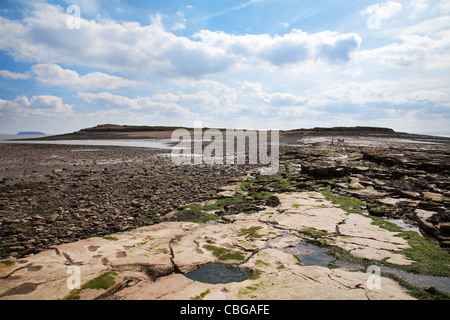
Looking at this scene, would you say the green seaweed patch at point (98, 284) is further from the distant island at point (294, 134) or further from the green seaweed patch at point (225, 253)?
the distant island at point (294, 134)

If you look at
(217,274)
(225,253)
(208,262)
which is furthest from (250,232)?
(217,274)

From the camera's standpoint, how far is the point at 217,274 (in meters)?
5.04

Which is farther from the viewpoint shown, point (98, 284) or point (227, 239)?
point (227, 239)

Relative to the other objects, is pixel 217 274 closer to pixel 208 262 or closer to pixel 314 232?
pixel 208 262

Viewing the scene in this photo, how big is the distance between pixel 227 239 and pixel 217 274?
1.60 m

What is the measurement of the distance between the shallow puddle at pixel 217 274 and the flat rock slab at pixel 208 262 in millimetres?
170

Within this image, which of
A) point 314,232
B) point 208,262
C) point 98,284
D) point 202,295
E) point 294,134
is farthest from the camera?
point 294,134

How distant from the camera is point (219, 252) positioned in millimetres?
5859

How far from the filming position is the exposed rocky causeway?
439 centimetres

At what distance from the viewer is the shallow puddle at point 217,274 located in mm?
4812

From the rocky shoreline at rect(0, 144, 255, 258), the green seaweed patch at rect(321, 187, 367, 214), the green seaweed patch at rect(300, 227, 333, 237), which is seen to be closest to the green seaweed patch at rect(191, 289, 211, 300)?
the green seaweed patch at rect(300, 227, 333, 237)
